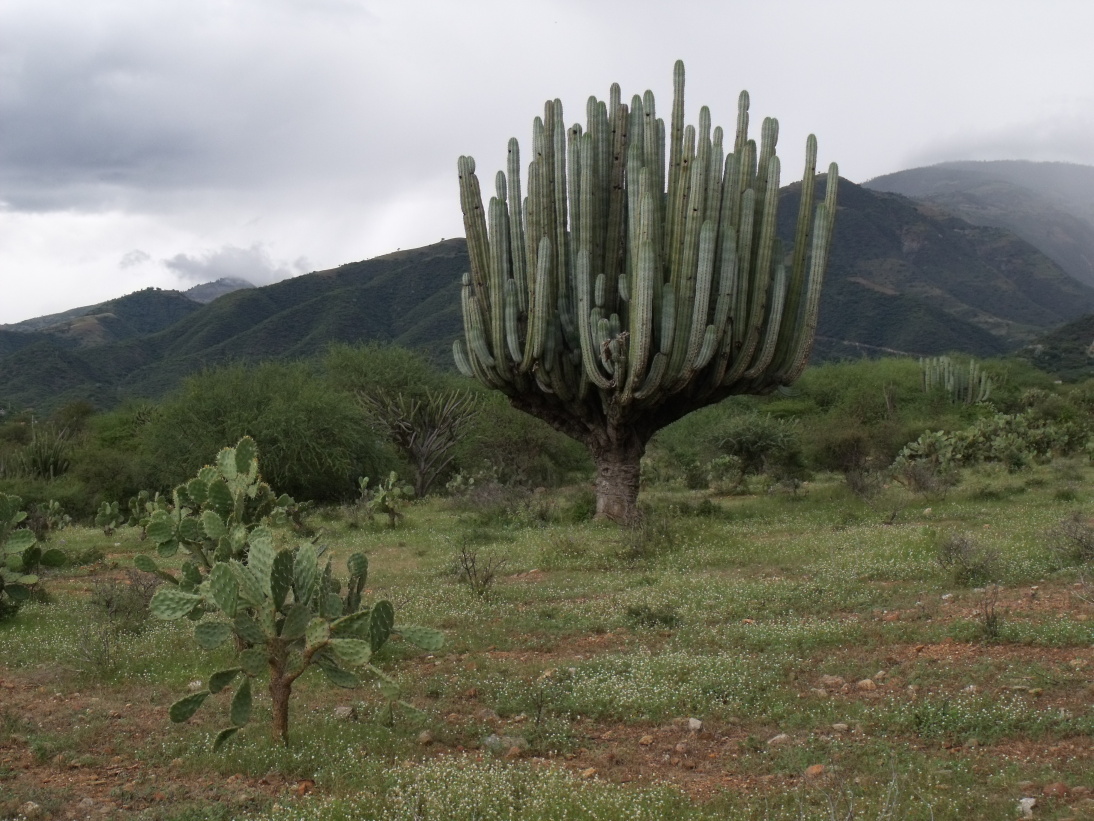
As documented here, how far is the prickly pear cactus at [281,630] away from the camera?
213 inches

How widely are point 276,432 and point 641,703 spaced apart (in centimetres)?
2146

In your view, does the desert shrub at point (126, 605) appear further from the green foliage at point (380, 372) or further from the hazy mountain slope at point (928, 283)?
the hazy mountain slope at point (928, 283)

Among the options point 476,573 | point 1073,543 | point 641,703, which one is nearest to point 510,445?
point 476,573

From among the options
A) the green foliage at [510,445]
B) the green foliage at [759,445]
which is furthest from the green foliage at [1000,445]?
the green foliage at [510,445]

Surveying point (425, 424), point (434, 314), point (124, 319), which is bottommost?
point (425, 424)

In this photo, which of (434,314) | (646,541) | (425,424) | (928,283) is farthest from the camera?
(928,283)

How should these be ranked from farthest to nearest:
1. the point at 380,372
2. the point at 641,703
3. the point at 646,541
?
the point at 380,372
the point at 646,541
the point at 641,703

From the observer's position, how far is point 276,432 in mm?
25844

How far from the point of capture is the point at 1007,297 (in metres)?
111

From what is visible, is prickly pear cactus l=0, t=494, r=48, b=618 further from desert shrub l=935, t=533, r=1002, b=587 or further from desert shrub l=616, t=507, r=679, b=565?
desert shrub l=935, t=533, r=1002, b=587

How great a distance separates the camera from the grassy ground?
181 inches

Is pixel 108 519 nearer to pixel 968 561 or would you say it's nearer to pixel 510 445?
pixel 968 561

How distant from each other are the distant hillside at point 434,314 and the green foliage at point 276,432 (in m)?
35.2

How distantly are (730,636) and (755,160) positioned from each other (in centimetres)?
982
